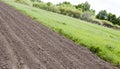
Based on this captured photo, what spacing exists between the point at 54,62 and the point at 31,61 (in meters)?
A: 1.21

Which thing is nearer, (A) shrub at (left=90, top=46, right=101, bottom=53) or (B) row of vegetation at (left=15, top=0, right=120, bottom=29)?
(A) shrub at (left=90, top=46, right=101, bottom=53)

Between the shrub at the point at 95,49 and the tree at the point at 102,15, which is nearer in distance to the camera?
the shrub at the point at 95,49

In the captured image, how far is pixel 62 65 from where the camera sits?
34.0 feet

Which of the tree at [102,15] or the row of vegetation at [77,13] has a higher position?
the row of vegetation at [77,13]

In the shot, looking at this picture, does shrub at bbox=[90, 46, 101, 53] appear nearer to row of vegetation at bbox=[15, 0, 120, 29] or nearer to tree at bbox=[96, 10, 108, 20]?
row of vegetation at bbox=[15, 0, 120, 29]

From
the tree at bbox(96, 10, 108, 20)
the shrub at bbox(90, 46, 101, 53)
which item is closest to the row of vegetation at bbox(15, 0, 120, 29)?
the tree at bbox(96, 10, 108, 20)

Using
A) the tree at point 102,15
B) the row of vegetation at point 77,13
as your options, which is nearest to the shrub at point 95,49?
the row of vegetation at point 77,13

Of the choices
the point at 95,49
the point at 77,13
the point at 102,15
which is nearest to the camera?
the point at 95,49

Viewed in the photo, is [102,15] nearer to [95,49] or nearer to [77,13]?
[77,13]

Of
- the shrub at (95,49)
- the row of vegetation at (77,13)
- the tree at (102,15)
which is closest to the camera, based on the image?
the shrub at (95,49)

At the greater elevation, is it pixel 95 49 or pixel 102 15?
pixel 95 49

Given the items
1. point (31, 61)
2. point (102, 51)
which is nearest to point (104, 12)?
point (102, 51)

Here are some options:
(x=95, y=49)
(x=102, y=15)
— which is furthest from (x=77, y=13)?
(x=95, y=49)

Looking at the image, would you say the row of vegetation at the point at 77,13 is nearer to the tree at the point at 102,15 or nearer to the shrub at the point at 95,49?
the tree at the point at 102,15
